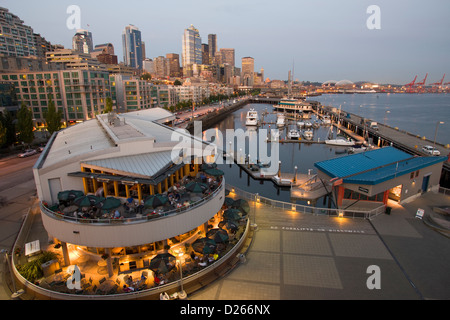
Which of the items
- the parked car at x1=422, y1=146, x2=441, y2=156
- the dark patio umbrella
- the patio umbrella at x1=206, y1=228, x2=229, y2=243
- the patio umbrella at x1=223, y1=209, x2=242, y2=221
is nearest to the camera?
the dark patio umbrella

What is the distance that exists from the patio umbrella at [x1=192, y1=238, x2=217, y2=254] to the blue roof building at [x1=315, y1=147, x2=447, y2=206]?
14.6 metres

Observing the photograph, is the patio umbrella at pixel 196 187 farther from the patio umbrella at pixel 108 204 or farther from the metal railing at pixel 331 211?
the metal railing at pixel 331 211

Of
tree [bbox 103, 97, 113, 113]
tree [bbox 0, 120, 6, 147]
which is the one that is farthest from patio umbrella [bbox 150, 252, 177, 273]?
tree [bbox 103, 97, 113, 113]

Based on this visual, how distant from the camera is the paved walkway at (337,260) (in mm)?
15641

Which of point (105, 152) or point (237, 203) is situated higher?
point (105, 152)

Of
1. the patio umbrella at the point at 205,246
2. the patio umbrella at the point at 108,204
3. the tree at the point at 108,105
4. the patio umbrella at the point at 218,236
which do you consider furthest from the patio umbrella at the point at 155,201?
the tree at the point at 108,105

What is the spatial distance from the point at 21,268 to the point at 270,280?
51.8 feet

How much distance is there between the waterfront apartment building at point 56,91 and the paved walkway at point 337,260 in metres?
73.9

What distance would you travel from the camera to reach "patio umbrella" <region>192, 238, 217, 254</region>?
17828mm

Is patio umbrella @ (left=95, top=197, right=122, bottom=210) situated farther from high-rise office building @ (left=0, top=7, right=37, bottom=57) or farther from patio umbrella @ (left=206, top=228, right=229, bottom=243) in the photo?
high-rise office building @ (left=0, top=7, right=37, bottom=57)

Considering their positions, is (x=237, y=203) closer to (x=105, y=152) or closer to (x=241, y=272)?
(x=241, y=272)

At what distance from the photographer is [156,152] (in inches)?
935
